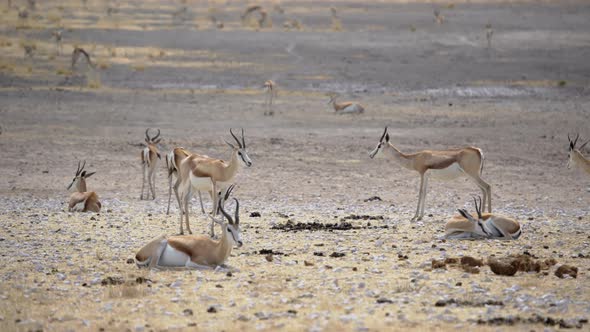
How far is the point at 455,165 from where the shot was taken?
1472cm

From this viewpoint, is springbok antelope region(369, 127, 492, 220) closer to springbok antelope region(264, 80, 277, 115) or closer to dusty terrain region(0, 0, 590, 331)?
dusty terrain region(0, 0, 590, 331)

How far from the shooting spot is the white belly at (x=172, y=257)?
10.5 metres

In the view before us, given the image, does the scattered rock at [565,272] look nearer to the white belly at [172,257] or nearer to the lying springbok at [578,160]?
the white belly at [172,257]

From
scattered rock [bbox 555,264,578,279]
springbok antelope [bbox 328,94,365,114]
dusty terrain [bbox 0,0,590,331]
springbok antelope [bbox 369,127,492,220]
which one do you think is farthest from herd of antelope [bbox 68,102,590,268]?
springbok antelope [bbox 328,94,365,114]

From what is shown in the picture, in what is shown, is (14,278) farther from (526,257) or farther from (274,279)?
(526,257)

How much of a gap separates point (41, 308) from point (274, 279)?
2504 mm

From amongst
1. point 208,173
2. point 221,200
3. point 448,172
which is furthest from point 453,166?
point 221,200

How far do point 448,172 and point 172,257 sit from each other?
5.88 meters

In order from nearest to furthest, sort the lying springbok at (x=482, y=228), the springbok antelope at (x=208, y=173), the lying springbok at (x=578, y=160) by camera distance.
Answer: the lying springbok at (x=482, y=228), the springbok antelope at (x=208, y=173), the lying springbok at (x=578, y=160)

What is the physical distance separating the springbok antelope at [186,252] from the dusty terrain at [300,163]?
0.28 metres

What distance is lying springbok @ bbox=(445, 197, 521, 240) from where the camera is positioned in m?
12.3

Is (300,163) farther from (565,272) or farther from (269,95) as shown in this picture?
(565,272)

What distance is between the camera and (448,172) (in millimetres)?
14797

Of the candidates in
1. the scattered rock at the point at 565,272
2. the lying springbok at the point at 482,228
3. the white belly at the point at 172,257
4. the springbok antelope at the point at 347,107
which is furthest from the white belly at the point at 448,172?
the springbok antelope at the point at 347,107
